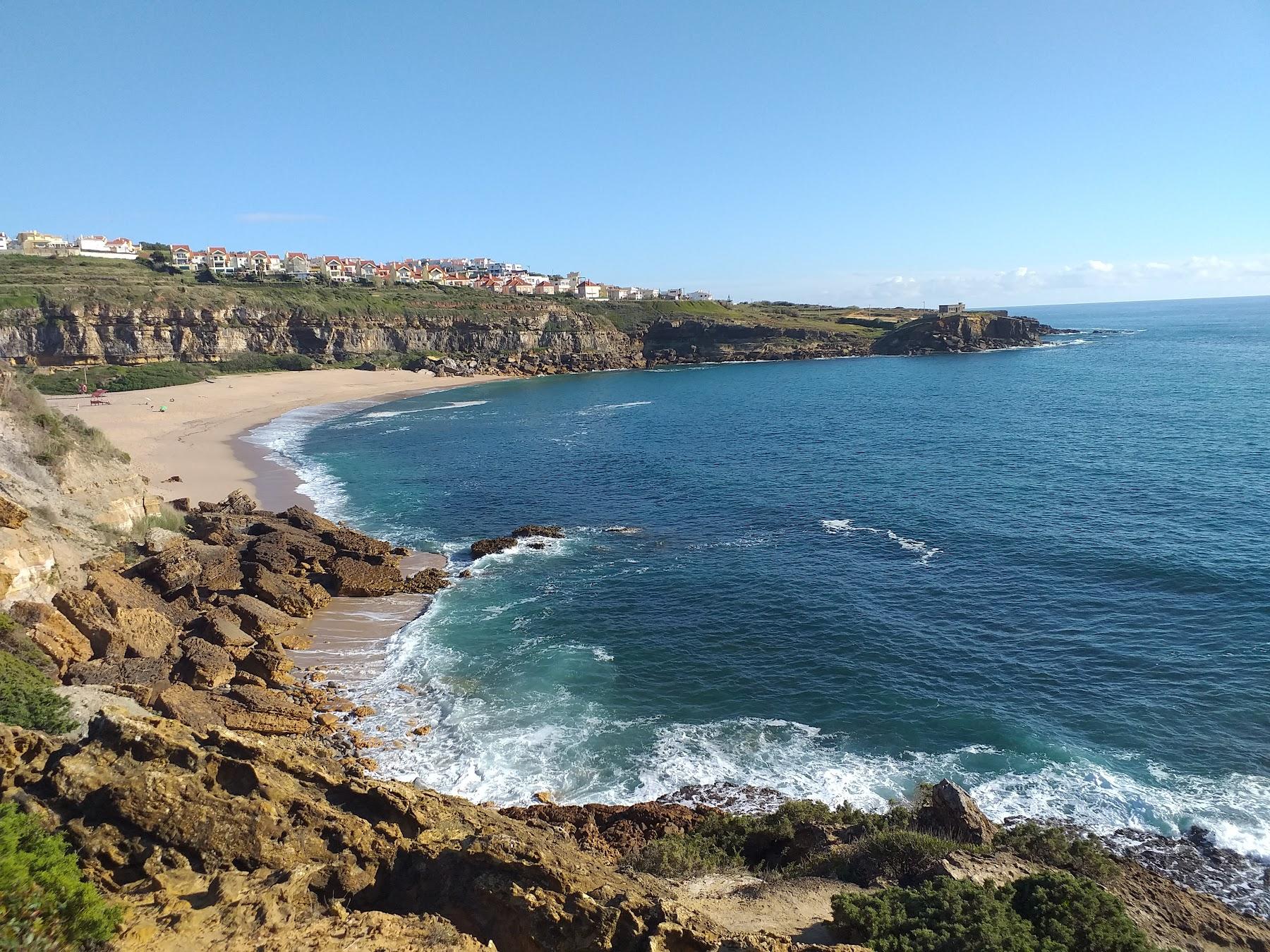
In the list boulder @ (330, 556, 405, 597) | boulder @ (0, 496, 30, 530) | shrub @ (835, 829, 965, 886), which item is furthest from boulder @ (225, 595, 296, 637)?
shrub @ (835, 829, 965, 886)

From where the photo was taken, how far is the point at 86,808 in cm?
1032

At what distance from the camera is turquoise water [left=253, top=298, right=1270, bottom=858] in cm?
1945

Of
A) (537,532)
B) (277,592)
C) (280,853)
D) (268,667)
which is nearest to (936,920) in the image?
(280,853)

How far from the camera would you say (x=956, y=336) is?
147000 mm

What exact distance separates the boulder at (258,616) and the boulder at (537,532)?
13022mm

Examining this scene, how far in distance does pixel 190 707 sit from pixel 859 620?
71.3ft

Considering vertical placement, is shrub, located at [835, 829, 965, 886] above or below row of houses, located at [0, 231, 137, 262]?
below

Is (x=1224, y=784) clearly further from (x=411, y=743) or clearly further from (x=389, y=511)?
(x=389, y=511)

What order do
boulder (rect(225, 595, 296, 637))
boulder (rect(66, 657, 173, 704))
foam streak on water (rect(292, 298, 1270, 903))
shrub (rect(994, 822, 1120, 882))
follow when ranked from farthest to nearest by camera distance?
1. boulder (rect(225, 595, 296, 637))
2. foam streak on water (rect(292, 298, 1270, 903))
3. boulder (rect(66, 657, 173, 704))
4. shrub (rect(994, 822, 1120, 882))

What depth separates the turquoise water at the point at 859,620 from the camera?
1945 cm

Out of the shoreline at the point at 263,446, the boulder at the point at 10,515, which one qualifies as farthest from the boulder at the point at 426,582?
the boulder at the point at 10,515

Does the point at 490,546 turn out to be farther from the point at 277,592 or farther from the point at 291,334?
the point at 291,334

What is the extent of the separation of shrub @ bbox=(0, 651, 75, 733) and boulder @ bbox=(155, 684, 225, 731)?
275 centimetres

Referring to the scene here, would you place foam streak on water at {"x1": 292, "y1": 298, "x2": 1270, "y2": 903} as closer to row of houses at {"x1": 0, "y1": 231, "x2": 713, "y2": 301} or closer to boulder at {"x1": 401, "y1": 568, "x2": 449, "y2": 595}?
boulder at {"x1": 401, "y1": 568, "x2": 449, "y2": 595}
